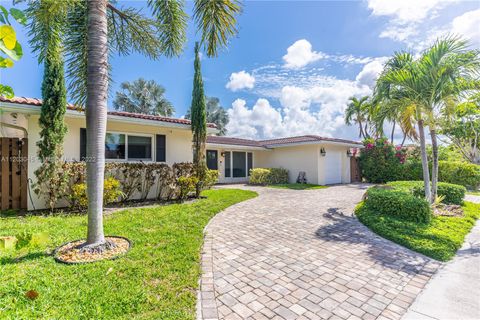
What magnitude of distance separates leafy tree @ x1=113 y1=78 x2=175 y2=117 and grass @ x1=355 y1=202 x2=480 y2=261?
84.3 ft

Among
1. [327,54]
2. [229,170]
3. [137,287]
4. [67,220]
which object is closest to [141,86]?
[229,170]

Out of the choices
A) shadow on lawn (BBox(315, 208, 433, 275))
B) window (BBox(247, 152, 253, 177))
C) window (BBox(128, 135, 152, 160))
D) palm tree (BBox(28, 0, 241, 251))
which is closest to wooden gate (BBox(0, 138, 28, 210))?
palm tree (BBox(28, 0, 241, 251))

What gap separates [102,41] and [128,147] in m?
6.16

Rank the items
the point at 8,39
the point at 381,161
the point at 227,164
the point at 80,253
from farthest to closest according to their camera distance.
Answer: the point at 227,164
the point at 381,161
the point at 80,253
the point at 8,39

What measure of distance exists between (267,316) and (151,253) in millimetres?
2678

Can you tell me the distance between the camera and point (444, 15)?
7586 millimetres

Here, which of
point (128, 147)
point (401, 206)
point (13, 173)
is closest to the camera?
point (401, 206)

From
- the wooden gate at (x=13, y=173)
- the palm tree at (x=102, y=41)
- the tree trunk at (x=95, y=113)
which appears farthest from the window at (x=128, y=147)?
the tree trunk at (x=95, y=113)

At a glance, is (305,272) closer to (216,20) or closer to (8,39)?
(8,39)

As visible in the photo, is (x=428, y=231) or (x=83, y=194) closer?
(x=428, y=231)

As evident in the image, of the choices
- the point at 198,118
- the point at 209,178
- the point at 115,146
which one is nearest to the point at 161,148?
the point at 115,146

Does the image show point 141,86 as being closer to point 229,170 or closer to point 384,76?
point 229,170

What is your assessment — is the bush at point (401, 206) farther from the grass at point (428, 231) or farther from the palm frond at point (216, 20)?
the palm frond at point (216, 20)

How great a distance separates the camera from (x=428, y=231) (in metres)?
5.99
